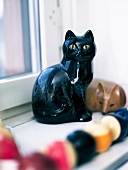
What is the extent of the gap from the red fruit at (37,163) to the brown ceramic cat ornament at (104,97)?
0.40 m

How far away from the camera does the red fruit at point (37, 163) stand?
0.44 metres

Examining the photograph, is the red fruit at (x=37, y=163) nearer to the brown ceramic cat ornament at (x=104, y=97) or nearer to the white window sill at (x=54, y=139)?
the white window sill at (x=54, y=139)

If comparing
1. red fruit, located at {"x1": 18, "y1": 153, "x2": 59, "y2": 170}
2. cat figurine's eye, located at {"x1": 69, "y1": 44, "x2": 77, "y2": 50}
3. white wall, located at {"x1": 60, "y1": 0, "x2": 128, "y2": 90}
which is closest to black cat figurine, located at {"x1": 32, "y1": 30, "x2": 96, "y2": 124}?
cat figurine's eye, located at {"x1": 69, "y1": 44, "x2": 77, "y2": 50}

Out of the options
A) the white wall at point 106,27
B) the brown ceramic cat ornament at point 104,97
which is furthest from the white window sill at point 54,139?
the white wall at point 106,27

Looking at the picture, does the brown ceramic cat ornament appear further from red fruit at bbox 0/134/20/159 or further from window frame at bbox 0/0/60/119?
→ red fruit at bbox 0/134/20/159

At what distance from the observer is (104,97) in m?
0.83

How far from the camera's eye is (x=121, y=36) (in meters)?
0.89

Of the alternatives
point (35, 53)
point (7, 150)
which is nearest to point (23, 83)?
point (35, 53)

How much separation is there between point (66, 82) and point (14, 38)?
269mm

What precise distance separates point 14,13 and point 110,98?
0.39 m

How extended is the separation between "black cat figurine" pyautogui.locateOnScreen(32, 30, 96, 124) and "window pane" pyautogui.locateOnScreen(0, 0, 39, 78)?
7.0 inches

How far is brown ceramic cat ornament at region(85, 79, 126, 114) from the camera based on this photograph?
2.71 ft

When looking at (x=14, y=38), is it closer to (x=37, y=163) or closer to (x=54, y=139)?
(x=54, y=139)

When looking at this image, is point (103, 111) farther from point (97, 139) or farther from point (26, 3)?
point (26, 3)
